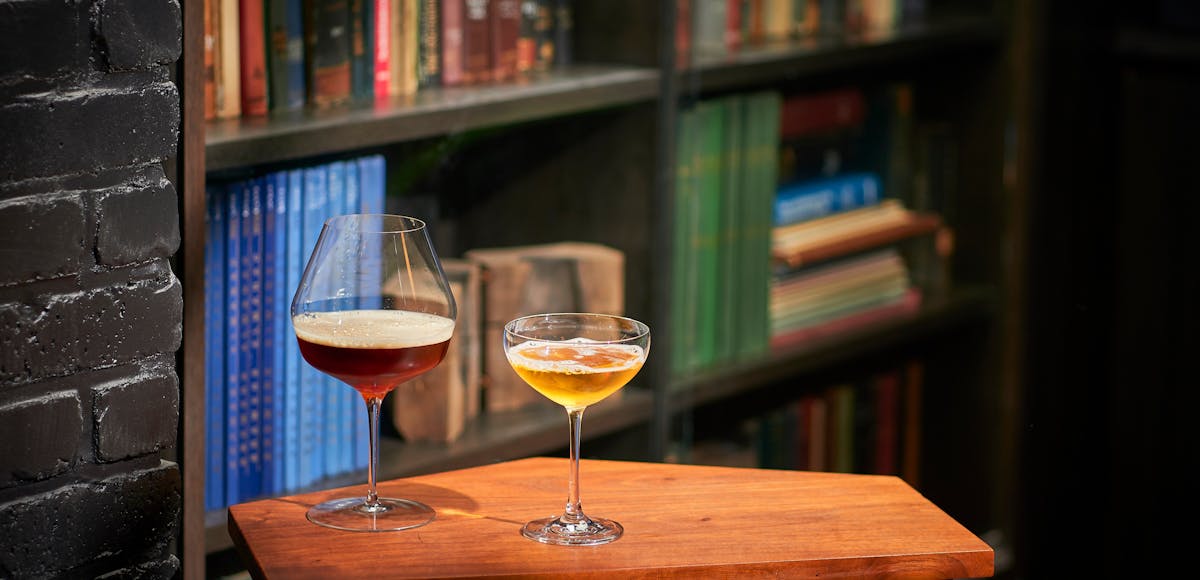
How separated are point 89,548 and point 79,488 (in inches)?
2.2

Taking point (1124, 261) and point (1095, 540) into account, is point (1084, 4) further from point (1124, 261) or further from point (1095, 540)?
point (1095, 540)

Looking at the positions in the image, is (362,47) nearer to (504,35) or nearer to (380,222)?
(504,35)

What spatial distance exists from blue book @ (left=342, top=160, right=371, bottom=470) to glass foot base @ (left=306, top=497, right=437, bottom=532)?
49 cm

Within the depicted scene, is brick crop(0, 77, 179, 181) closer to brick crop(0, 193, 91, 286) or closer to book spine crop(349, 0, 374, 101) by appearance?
Answer: brick crop(0, 193, 91, 286)

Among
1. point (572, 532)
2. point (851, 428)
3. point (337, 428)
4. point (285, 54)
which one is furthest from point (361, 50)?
point (851, 428)

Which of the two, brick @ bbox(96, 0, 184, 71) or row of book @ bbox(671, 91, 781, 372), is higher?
brick @ bbox(96, 0, 184, 71)

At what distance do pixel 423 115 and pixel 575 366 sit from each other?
616 millimetres

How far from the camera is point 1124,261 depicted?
2.57 metres

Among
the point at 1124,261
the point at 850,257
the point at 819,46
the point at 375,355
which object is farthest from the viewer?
the point at 1124,261

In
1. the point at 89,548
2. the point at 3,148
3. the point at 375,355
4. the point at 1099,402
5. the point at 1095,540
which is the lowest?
the point at 1095,540

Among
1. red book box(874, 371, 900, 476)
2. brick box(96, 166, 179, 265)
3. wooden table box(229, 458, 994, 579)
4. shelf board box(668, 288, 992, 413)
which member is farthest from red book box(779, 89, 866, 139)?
brick box(96, 166, 179, 265)

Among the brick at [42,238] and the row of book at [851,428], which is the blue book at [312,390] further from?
the row of book at [851,428]

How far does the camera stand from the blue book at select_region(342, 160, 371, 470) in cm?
161

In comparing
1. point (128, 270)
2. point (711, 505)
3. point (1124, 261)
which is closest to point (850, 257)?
point (1124, 261)
